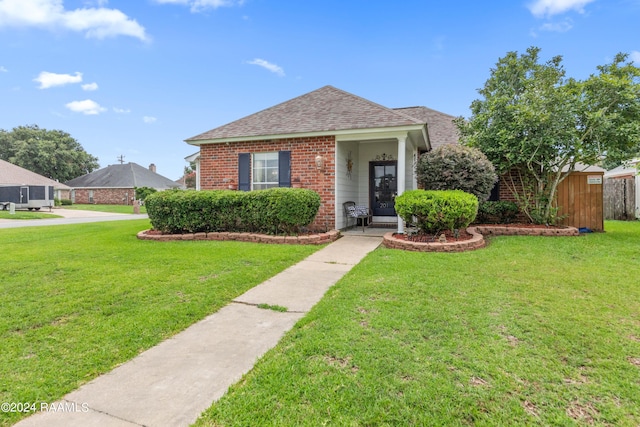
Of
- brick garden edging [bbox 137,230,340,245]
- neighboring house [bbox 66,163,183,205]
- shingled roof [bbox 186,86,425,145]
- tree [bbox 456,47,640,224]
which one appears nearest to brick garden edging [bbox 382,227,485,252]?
brick garden edging [bbox 137,230,340,245]

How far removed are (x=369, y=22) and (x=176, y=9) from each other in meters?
6.82

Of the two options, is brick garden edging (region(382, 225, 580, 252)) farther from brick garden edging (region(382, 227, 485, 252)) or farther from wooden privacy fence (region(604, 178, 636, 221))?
wooden privacy fence (region(604, 178, 636, 221))

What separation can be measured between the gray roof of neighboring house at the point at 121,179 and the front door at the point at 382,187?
36264mm

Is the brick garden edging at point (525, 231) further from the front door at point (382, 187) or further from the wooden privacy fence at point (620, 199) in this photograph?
the wooden privacy fence at point (620, 199)

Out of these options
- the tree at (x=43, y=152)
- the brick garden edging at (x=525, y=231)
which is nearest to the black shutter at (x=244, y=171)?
the brick garden edging at (x=525, y=231)

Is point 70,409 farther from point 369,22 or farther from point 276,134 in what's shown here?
point 369,22

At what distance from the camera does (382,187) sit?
11.6 m

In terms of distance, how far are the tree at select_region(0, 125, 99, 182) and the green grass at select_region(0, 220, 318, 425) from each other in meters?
46.4

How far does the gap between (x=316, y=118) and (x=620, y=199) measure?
13958mm

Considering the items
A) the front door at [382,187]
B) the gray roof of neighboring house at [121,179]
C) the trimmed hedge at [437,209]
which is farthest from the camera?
the gray roof of neighboring house at [121,179]

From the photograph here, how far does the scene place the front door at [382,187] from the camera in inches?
453

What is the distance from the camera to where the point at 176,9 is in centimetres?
1135

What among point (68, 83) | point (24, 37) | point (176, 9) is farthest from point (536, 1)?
point (68, 83)

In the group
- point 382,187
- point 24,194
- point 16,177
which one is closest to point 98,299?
point 382,187
